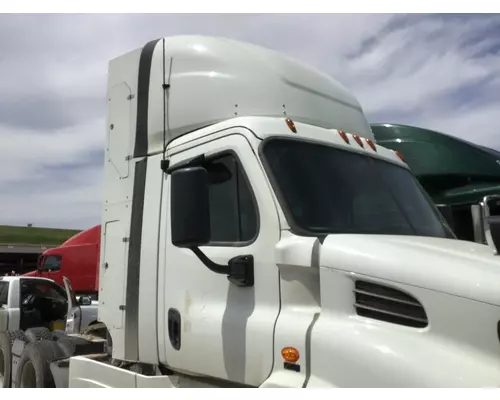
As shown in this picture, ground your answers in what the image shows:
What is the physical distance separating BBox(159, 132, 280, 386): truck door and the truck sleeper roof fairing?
0.41 m

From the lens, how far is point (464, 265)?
8.36 ft

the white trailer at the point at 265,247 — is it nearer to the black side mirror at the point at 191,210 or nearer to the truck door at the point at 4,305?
the black side mirror at the point at 191,210

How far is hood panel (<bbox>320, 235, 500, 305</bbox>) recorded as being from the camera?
7.95ft

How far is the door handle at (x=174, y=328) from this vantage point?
344 centimetres

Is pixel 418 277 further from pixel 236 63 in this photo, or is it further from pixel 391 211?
pixel 236 63

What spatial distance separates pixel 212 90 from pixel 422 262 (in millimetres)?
1958

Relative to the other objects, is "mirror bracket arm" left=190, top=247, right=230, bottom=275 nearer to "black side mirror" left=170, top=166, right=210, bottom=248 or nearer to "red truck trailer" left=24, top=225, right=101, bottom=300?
"black side mirror" left=170, top=166, right=210, bottom=248

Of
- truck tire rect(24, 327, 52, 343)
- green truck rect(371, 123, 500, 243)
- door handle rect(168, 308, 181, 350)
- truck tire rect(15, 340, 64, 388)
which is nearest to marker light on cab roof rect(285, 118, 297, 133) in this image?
door handle rect(168, 308, 181, 350)

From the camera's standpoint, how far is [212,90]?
151 inches

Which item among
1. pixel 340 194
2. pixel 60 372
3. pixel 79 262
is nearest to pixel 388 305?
pixel 340 194

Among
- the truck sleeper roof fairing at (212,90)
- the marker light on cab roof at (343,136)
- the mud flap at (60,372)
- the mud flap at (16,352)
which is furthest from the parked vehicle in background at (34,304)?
the marker light on cab roof at (343,136)

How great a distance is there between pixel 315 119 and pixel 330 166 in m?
0.64

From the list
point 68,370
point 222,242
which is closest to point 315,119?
point 222,242

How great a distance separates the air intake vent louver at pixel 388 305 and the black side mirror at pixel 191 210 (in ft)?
2.79
